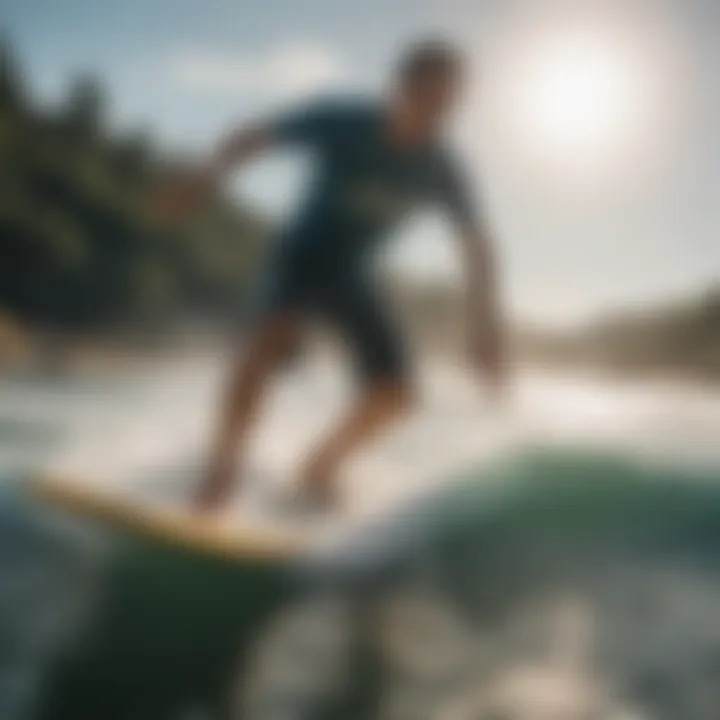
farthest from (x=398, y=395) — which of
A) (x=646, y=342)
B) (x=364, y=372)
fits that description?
(x=646, y=342)

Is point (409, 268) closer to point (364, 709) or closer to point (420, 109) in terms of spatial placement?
point (420, 109)

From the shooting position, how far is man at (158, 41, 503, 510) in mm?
1068

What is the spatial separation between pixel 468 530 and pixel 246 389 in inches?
9.8

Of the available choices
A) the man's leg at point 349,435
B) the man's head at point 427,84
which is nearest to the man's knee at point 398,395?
the man's leg at point 349,435

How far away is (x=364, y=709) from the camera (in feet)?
3.28

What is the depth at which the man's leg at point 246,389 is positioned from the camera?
1.06m

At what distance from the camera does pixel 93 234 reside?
109 cm

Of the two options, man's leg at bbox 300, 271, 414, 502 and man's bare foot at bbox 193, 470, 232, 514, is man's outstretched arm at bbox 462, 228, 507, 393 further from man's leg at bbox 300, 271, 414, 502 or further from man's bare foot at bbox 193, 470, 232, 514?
man's bare foot at bbox 193, 470, 232, 514

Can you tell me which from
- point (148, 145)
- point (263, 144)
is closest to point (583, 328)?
point (263, 144)

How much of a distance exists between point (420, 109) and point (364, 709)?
1.83 feet

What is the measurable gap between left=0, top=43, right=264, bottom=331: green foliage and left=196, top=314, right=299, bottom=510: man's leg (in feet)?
0.15

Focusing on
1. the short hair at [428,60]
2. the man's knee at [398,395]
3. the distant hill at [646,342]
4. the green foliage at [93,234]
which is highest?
the short hair at [428,60]

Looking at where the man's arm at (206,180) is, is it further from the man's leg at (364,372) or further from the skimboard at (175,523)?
the skimboard at (175,523)

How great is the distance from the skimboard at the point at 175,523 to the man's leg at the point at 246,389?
0.04 meters
